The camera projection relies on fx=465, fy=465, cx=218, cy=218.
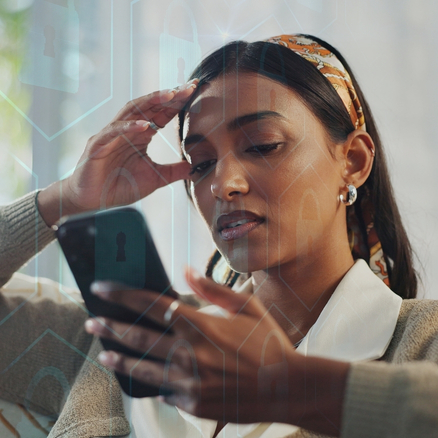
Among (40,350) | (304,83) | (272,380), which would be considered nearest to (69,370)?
(40,350)

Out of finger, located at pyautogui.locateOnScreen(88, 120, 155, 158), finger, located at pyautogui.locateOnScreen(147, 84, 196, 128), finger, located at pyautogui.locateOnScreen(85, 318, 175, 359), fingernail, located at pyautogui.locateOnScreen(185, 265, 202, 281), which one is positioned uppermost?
finger, located at pyautogui.locateOnScreen(147, 84, 196, 128)

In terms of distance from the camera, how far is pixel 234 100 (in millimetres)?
332

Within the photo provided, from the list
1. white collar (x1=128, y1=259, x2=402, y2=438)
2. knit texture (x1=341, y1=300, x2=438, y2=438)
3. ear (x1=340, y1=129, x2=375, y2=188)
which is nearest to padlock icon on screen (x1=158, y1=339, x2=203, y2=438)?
white collar (x1=128, y1=259, x2=402, y2=438)

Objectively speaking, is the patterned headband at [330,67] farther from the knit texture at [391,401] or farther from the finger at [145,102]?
the knit texture at [391,401]

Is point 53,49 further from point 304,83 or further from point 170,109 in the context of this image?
point 304,83

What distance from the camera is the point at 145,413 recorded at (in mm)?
337

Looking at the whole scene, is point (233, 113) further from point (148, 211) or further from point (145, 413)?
point (145, 413)

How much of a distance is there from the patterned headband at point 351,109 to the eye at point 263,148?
0.32ft

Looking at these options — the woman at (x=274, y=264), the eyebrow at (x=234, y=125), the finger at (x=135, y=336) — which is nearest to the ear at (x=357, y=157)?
the woman at (x=274, y=264)

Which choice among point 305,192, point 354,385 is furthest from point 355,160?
point 354,385

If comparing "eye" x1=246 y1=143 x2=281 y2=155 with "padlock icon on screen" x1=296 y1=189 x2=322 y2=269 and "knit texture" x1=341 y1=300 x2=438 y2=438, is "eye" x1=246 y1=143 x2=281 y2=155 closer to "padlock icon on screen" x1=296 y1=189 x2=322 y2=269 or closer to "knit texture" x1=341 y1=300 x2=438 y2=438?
"padlock icon on screen" x1=296 y1=189 x2=322 y2=269

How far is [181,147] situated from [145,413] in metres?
0.19

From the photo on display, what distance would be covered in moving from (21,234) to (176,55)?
0.16 metres

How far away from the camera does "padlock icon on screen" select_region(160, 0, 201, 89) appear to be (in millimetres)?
316
